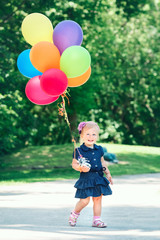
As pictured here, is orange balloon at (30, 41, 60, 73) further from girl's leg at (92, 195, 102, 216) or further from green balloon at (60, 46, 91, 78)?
girl's leg at (92, 195, 102, 216)

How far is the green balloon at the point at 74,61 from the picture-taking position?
7.79 meters

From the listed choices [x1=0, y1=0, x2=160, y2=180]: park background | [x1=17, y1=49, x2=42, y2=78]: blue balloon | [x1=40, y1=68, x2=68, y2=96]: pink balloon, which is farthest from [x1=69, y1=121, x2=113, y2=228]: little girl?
[x1=0, y1=0, x2=160, y2=180]: park background

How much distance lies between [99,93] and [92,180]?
1276 inches

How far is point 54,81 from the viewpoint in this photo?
7762 mm

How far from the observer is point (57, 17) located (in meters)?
21.4

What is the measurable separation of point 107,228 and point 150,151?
22.6 metres

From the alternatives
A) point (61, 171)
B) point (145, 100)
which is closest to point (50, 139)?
point (145, 100)

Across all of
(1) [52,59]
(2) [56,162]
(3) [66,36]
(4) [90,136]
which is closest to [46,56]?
(1) [52,59]

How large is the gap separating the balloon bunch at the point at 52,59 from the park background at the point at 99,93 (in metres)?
9.38

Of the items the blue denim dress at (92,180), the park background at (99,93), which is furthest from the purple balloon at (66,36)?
the park background at (99,93)

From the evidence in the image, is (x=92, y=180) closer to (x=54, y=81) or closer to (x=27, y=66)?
(x=54, y=81)

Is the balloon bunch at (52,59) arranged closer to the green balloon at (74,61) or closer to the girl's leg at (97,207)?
the green balloon at (74,61)

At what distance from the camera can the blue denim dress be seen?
7.12 meters

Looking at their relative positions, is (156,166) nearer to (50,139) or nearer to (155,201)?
(155,201)
